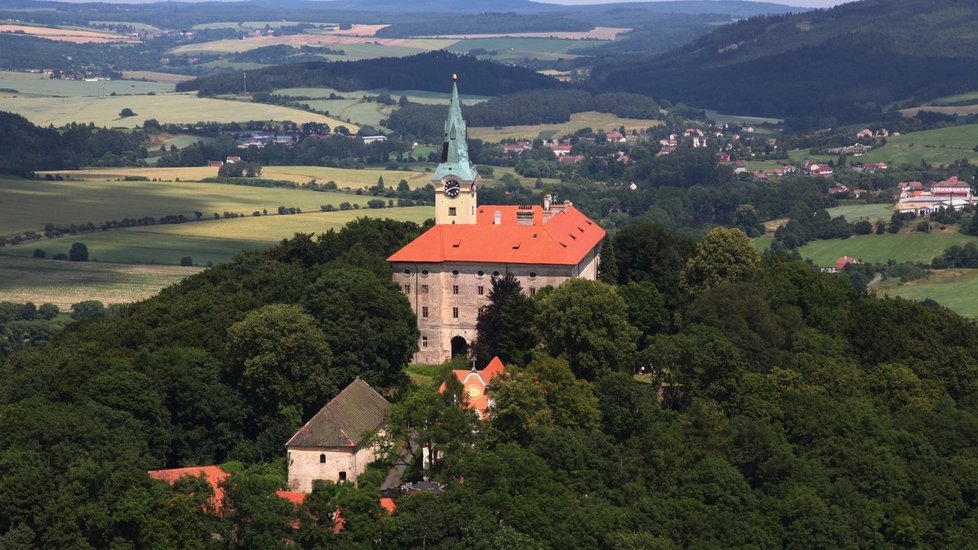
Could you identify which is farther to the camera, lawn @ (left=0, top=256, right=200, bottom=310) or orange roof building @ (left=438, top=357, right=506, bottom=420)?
lawn @ (left=0, top=256, right=200, bottom=310)

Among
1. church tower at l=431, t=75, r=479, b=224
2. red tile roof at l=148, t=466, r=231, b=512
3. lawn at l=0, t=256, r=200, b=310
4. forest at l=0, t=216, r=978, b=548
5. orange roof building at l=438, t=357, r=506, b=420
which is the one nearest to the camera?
forest at l=0, t=216, r=978, b=548

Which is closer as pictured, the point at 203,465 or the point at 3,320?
the point at 203,465

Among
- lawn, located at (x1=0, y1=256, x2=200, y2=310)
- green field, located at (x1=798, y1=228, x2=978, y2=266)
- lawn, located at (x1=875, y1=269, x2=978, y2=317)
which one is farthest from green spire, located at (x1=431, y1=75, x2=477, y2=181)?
green field, located at (x1=798, y1=228, x2=978, y2=266)

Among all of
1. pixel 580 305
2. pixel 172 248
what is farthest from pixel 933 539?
pixel 172 248

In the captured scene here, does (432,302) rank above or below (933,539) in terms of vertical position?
above

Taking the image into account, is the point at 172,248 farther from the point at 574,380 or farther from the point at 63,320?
the point at 574,380

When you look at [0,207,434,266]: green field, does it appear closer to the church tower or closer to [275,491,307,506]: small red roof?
the church tower

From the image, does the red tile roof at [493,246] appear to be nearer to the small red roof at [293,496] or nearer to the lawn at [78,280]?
the small red roof at [293,496]
